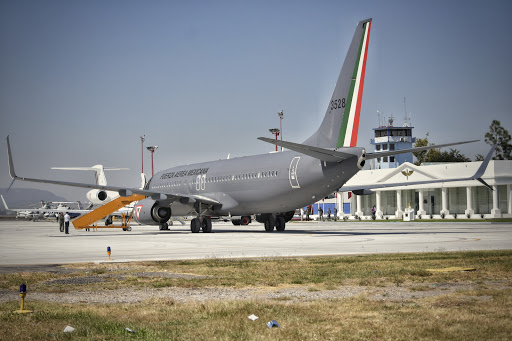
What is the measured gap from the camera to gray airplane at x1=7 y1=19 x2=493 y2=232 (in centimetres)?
3177

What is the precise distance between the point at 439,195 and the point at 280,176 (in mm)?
50374

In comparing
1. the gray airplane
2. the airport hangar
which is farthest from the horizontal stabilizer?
the airport hangar

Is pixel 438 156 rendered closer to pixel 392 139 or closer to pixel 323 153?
pixel 392 139

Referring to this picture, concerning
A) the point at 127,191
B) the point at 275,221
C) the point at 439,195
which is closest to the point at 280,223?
the point at 275,221

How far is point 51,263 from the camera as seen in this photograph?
18.6 metres

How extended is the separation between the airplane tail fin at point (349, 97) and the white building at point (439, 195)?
40300 mm

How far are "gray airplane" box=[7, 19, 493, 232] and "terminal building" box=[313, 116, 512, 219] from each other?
34466 millimetres

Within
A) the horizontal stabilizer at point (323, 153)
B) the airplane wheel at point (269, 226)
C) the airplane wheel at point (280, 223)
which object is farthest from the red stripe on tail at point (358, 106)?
the airplane wheel at point (269, 226)

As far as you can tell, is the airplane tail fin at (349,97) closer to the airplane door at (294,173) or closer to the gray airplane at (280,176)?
the gray airplane at (280,176)

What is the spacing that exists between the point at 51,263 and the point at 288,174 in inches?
721

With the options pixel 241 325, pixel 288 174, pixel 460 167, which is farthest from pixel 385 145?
pixel 241 325

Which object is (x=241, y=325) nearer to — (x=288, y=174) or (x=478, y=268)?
(x=478, y=268)

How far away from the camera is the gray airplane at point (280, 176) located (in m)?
31.8

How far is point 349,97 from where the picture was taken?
32125 mm
